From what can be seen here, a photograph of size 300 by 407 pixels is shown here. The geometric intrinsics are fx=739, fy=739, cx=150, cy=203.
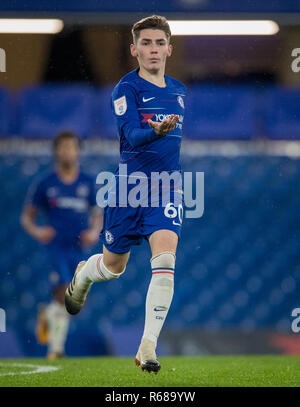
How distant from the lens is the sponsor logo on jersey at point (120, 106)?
3760 mm

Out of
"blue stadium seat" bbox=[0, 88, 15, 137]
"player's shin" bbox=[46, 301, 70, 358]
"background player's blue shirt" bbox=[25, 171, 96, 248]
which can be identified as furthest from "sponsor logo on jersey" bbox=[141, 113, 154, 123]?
"blue stadium seat" bbox=[0, 88, 15, 137]

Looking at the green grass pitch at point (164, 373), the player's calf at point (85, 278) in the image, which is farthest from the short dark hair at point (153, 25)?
the green grass pitch at point (164, 373)

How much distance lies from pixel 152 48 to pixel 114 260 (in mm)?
1155

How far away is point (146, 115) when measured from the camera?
151 inches


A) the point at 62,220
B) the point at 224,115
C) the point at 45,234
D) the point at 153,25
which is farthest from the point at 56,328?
the point at 153,25

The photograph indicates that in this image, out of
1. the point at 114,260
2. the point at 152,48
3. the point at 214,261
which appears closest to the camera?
the point at 152,48

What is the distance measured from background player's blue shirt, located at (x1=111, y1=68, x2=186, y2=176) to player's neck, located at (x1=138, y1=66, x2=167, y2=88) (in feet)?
0.07

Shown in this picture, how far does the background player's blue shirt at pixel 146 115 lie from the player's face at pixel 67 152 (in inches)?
78.7

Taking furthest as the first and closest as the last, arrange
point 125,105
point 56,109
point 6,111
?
point 56,109 < point 6,111 < point 125,105

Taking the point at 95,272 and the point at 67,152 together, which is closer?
the point at 95,272

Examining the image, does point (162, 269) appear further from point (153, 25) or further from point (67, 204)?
point (67, 204)

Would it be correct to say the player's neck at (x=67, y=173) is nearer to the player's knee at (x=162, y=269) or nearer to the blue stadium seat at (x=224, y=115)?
the blue stadium seat at (x=224, y=115)

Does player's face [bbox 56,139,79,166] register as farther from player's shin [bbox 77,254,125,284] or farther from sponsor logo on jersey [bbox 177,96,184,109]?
sponsor logo on jersey [bbox 177,96,184,109]
